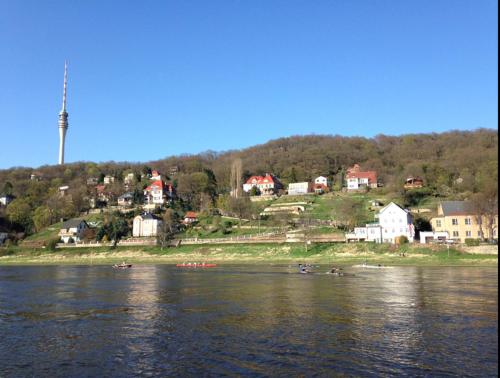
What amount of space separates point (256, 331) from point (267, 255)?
53058 millimetres

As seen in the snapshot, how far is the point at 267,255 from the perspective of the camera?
7356 cm

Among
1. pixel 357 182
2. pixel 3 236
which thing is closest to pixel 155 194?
pixel 3 236

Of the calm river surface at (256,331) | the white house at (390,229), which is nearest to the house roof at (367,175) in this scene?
the white house at (390,229)

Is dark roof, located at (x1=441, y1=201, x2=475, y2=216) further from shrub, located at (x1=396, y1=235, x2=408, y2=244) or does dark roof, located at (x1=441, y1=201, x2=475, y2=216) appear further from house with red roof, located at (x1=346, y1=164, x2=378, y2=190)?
house with red roof, located at (x1=346, y1=164, x2=378, y2=190)

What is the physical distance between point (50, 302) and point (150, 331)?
1382 cm

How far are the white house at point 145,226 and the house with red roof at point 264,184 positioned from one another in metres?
37.0

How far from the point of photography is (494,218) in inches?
2507

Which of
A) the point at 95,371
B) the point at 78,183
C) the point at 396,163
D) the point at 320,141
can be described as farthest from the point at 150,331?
the point at 320,141

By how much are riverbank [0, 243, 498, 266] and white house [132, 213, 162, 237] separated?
38.1ft

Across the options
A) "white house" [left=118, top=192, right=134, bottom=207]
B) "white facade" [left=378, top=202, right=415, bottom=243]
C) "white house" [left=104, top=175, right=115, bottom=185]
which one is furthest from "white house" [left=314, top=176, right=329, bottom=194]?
"white house" [left=104, top=175, right=115, bottom=185]

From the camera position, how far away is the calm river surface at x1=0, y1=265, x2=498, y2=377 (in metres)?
15.5

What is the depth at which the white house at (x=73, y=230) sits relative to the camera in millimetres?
104762

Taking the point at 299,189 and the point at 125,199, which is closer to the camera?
the point at 299,189

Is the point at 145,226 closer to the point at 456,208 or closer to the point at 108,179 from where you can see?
the point at 108,179
